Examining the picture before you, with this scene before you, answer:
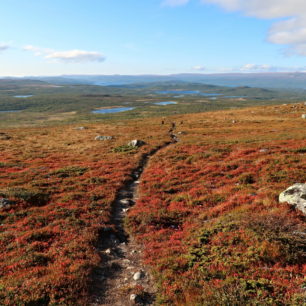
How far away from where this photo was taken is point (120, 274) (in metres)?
9.47

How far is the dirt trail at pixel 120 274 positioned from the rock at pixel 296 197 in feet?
27.5

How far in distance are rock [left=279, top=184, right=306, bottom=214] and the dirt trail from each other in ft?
27.5

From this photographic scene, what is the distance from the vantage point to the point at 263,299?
676 cm

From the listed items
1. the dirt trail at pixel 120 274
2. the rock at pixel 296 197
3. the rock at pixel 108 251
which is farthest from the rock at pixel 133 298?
the rock at pixel 296 197

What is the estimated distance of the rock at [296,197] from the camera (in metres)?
11.8

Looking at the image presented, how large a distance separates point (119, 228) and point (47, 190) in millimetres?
9869

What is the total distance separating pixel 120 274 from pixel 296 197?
977 cm

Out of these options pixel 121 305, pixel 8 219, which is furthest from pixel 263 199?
pixel 8 219

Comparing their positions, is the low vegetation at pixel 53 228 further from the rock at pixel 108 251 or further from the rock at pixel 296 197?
the rock at pixel 296 197

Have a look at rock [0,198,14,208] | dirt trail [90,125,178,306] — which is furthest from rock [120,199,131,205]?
rock [0,198,14,208]

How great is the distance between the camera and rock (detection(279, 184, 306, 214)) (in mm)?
11817

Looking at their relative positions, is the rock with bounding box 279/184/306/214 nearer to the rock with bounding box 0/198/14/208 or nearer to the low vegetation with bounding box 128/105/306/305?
the low vegetation with bounding box 128/105/306/305

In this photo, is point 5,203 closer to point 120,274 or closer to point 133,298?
point 120,274

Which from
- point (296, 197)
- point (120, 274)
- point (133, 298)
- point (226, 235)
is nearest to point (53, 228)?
point (120, 274)
